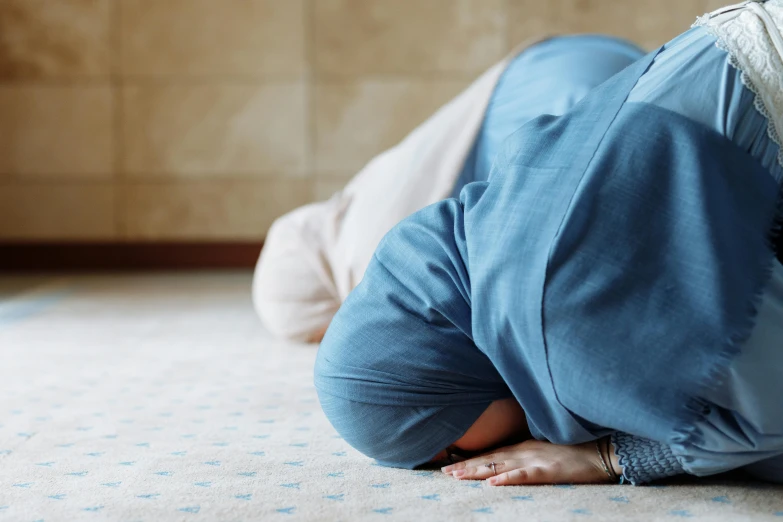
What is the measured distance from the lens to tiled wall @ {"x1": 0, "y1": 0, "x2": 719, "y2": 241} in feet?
12.5

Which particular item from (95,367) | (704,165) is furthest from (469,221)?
(95,367)

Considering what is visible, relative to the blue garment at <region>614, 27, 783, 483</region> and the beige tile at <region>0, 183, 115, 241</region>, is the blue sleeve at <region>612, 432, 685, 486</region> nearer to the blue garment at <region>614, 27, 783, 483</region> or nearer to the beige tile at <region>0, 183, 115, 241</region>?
the blue garment at <region>614, 27, 783, 483</region>

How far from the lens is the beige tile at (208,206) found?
391cm

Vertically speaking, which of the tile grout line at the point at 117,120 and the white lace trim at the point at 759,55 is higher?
the white lace trim at the point at 759,55

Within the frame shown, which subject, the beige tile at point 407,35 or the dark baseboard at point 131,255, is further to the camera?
the dark baseboard at point 131,255

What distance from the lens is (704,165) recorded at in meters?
0.94

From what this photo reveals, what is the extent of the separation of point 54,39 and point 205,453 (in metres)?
3.04

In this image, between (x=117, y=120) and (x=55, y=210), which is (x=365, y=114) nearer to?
(x=117, y=120)

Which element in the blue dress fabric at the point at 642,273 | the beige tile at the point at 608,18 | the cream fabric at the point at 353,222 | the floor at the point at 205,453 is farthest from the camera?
the beige tile at the point at 608,18

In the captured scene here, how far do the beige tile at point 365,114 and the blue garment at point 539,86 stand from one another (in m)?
1.71

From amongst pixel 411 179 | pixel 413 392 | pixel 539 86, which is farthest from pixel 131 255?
pixel 413 392

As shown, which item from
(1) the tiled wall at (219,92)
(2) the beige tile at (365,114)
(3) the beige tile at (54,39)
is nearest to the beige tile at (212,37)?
(1) the tiled wall at (219,92)

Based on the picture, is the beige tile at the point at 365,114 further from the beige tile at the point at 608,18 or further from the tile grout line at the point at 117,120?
the tile grout line at the point at 117,120

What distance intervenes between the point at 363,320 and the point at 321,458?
0.91 ft
